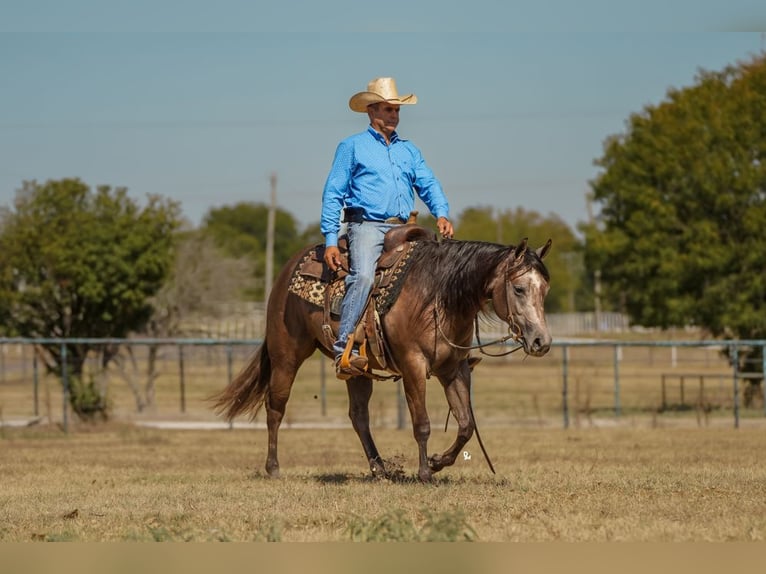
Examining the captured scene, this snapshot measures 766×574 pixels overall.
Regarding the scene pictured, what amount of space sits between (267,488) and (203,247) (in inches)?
1557

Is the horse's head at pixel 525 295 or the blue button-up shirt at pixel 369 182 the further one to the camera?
the blue button-up shirt at pixel 369 182

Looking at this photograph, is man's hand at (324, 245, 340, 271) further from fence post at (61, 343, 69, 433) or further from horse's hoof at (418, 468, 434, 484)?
fence post at (61, 343, 69, 433)

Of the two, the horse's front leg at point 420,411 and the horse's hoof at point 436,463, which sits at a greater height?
the horse's front leg at point 420,411

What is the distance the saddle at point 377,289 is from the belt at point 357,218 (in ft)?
0.32

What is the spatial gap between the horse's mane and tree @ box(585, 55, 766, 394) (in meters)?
20.6

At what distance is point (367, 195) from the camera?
10.8 metres

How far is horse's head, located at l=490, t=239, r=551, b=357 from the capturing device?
9.70 m

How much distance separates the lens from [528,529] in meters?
7.75

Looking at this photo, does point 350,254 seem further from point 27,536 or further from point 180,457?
point 180,457

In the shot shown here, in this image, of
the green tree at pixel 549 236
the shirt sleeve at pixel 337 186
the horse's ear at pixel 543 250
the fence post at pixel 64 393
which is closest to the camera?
the horse's ear at pixel 543 250

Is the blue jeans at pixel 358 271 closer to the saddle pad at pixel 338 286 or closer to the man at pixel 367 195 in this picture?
the man at pixel 367 195

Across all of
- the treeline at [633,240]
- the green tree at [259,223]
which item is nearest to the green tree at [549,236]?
the green tree at [259,223]

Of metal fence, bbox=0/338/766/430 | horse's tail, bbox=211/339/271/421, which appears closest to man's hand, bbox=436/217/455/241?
horse's tail, bbox=211/339/271/421

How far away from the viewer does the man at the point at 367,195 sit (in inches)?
417
